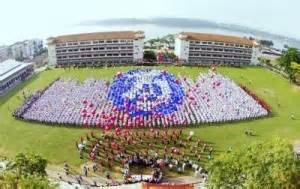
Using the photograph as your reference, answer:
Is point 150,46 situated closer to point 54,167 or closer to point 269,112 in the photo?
point 269,112

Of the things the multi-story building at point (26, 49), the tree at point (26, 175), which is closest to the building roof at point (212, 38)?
the multi-story building at point (26, 49)

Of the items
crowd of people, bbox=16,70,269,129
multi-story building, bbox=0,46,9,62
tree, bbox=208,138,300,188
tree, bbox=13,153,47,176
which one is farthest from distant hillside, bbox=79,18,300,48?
tree, bbox=13,153,47,176

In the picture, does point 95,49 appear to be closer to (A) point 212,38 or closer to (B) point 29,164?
(A) point 212,38

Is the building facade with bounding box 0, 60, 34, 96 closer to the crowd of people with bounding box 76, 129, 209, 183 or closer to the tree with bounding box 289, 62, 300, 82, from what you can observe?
the crowd of people with bounding box 76, 129, 209, 183

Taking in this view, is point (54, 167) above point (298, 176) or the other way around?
the other way around

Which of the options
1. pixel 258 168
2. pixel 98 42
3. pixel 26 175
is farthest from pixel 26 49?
pixel 258 168

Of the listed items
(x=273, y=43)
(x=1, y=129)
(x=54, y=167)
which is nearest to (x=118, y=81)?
(x=1, y=129)
